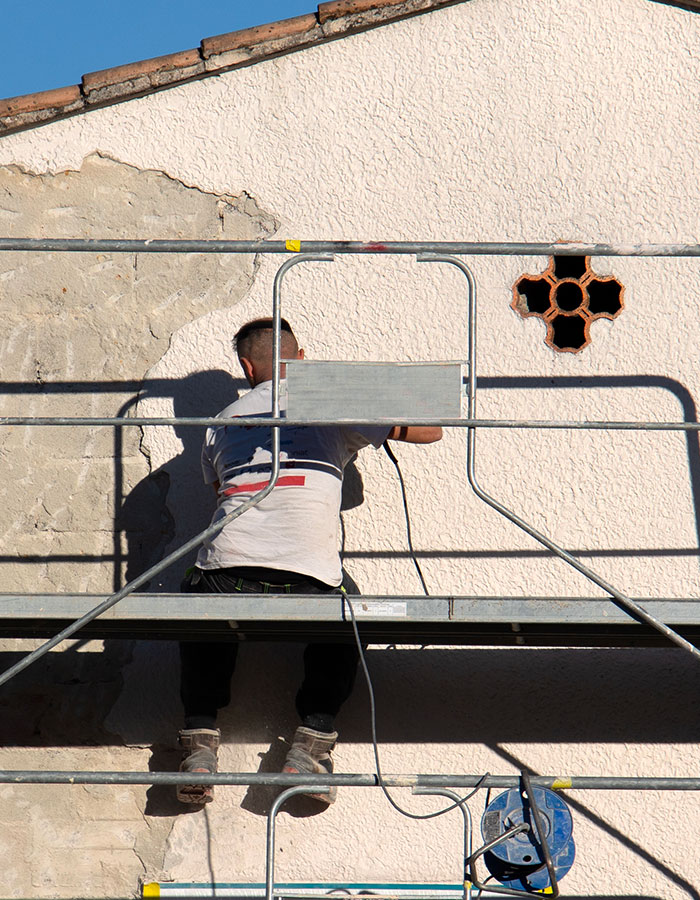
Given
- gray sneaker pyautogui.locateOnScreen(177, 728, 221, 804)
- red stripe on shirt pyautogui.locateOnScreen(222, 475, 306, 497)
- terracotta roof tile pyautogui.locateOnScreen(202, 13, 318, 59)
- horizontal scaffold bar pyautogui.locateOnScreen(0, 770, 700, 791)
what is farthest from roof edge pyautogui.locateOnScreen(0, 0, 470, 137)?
horizontal scaffold bar pyautogui.locateOnScreen(0, 770, 700, 791)

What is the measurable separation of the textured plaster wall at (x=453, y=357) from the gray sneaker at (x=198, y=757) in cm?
23

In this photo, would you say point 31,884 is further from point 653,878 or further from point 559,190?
point 559,190

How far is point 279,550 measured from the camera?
4.84 meters

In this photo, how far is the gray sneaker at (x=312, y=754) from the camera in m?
4.93

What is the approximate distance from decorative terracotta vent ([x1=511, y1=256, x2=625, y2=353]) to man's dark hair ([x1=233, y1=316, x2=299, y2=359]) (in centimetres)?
111

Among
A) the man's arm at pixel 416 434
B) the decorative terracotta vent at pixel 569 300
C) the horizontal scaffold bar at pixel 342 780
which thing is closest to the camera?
the horizontal scaffold bar at pixel 342 780

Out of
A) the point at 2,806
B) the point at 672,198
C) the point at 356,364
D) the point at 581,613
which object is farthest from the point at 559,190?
the point at 2,806

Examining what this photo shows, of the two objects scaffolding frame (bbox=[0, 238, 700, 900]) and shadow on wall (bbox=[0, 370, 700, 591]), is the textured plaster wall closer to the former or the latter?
shadow on wall (bbox=[0, 370, 700, 591])

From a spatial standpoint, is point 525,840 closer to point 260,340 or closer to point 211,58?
point 260,340

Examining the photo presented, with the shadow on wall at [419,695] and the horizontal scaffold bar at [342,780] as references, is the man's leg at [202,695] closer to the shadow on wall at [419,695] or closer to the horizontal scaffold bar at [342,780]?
the shadow on wall at [419,695]

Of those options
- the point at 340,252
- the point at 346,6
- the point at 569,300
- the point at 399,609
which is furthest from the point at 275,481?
the point at 346,6

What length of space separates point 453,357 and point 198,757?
2004 millimetres

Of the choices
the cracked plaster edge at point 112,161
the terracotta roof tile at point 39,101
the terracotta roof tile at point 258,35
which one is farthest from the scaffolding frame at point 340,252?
the terracotta roof tile at point 258,35

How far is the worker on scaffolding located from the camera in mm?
4844
